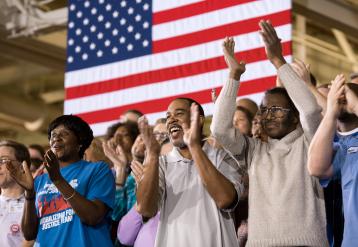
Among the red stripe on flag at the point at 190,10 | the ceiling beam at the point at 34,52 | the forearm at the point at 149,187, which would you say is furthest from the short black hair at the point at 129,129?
the ceiling beam at the point at 34,52

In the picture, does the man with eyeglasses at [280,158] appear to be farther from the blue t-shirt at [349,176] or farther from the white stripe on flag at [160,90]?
the white stripe on flag at [160,90]

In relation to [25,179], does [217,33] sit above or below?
above

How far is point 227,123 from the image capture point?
339 cm

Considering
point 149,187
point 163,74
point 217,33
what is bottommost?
point 149,187

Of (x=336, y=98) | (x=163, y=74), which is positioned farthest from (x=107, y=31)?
(x=336, y=98)

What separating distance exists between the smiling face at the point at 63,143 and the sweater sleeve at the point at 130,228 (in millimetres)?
438

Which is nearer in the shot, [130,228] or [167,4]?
[130,228]

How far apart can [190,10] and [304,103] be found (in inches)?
125

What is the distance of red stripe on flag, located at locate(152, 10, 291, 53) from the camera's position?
5.65 meters

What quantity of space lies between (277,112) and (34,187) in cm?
133

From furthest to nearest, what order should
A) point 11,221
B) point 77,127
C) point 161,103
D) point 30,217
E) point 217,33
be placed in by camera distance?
point 161,103
point 217,33
point 11,221
point 77,127
point 30,217

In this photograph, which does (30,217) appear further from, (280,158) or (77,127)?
(280,158)

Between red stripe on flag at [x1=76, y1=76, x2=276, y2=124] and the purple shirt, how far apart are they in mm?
1927

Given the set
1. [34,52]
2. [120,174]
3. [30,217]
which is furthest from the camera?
[34,52]
